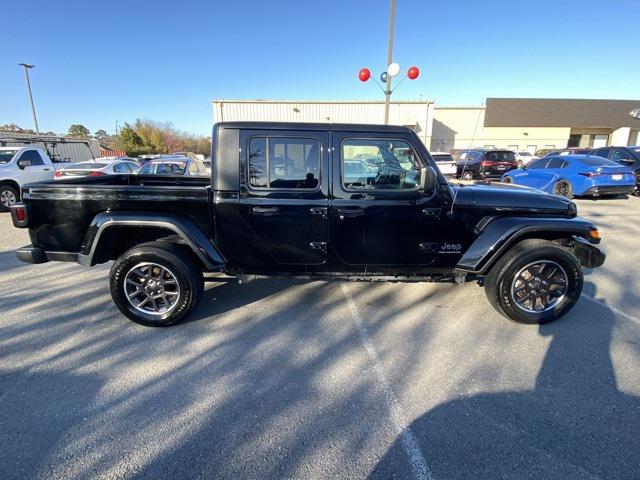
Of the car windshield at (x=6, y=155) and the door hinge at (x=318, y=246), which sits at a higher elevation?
the car windshield at (x=6, y=155)

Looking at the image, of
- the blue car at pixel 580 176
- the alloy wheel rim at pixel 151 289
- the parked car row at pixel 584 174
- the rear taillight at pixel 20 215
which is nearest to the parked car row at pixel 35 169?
the rear taillight at pixel 20 215

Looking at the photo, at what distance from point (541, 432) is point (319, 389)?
58.3 inches

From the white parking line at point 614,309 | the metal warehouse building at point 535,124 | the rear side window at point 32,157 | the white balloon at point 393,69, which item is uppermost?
the metal warehouse building at point 535,124

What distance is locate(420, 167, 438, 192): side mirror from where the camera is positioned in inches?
123

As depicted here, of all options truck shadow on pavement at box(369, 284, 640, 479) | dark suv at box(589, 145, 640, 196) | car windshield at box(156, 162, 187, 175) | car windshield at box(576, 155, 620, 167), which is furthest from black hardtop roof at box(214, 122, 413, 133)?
dark suv at box(589, 145, 640, 196)

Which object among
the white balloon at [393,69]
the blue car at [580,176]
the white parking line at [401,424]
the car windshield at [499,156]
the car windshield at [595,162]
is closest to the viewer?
the white parking line at [401,424]

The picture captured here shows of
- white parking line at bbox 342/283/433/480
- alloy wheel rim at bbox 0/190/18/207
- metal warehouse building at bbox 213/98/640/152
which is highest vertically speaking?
metal warehouse building at bbox 213/98/640/152

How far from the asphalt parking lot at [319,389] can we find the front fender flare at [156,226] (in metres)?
0.71

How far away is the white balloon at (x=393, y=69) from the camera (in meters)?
9.40

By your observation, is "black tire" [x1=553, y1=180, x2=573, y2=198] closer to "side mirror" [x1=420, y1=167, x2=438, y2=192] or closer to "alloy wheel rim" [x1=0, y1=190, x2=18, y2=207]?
"side mirror" [x1=420, y1=167, x2=438, y2=192]

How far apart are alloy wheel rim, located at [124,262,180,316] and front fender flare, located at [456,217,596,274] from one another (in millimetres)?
2973

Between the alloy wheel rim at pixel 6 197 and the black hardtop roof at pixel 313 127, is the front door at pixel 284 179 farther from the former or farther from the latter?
the alloy wheel rim at pixel 6 197

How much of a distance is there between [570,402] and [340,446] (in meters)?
1.70

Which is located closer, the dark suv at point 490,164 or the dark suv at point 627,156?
the dark suv at point 627,156
